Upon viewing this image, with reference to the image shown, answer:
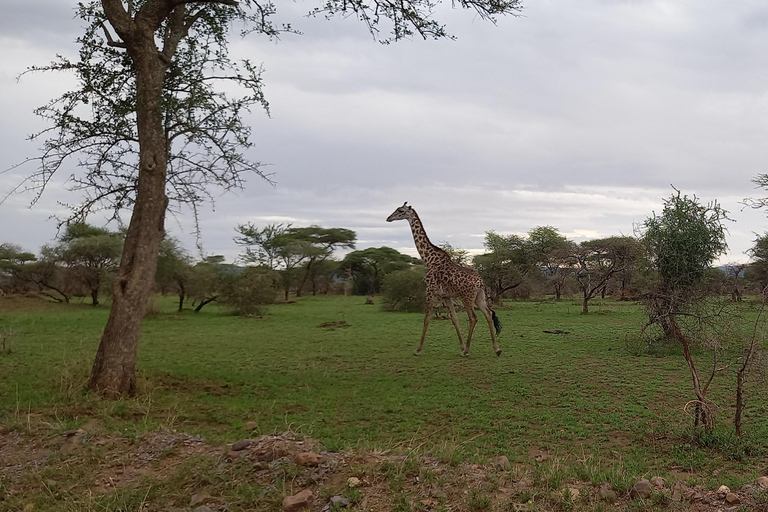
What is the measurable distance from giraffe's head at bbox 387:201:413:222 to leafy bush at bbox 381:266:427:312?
10979 mm

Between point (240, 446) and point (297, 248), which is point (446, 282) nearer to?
point (240, 446)

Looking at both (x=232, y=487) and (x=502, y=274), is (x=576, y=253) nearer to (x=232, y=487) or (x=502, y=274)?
(x=502, y=274)

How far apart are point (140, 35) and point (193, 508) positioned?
6.29 meters

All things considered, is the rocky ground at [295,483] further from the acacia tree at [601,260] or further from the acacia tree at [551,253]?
the acacia tree at [551,253]

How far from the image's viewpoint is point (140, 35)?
7.62 m

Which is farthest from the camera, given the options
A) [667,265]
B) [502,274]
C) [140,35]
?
[502,274]

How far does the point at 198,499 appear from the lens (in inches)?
158

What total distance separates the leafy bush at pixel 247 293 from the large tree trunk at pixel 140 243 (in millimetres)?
13767

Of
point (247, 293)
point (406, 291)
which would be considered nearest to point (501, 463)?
point (247, 293)

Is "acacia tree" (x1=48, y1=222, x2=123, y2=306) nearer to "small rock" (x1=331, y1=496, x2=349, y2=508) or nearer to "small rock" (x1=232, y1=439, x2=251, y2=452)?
"small rock" (x1=232, y1=439, x2=251, y2=452)

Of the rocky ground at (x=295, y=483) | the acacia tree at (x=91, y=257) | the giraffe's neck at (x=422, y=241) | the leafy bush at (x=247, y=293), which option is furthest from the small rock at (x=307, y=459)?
the acacia tree at (x=91, y=257)

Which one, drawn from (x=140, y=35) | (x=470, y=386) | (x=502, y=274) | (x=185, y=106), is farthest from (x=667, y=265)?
(x=502, y=274)

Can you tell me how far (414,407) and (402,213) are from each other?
6.00m

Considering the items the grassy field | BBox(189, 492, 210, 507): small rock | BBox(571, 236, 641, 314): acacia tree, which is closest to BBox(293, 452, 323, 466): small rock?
the grassy field
